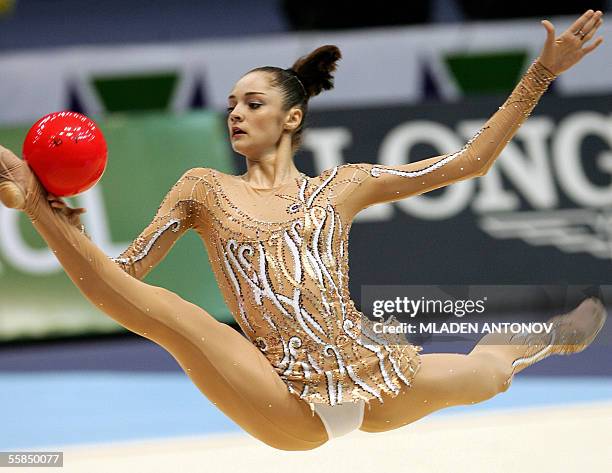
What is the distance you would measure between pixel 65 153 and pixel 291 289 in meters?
0.76

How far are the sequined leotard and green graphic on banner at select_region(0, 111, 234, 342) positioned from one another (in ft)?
9.48

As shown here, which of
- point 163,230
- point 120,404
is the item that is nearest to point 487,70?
point 120,404

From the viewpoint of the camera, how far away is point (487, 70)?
22.5 ft

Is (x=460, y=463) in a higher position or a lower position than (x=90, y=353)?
lower

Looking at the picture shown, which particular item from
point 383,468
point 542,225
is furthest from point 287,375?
point 542,225

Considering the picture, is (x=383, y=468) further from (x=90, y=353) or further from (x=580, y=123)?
(x=580, y=123)

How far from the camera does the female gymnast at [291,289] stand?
2.78 metres

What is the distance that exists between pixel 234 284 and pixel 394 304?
2.15 feet

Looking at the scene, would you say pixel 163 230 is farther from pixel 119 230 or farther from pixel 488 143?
pixel 119 230

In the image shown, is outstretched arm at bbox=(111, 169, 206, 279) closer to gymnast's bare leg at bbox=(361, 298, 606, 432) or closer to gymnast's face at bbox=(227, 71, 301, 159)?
gymnast's face at bbox=(227, 71, 301, 159)

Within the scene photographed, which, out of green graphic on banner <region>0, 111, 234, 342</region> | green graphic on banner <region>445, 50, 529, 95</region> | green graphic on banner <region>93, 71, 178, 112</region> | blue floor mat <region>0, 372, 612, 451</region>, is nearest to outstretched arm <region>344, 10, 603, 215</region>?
blue floor mat <region>0, 372, 612, 451</region>

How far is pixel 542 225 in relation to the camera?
20.3 feet

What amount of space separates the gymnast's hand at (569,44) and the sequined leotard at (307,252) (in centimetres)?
4

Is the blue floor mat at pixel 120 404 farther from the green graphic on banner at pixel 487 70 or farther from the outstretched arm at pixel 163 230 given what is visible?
the green graphic on banner at pixel 487 70
